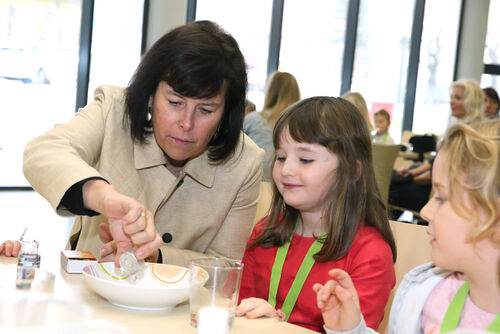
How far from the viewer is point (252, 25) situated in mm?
8680

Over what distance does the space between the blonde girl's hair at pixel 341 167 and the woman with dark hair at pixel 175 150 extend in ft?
0.54

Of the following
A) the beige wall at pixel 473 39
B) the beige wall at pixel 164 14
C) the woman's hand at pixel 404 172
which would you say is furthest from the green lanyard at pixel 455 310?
the beige wall at pixel 473 39

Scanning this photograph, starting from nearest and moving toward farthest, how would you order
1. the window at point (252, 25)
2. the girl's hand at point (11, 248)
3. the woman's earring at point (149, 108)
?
the girl's hand at point (11, 248) < the woman's earring at point (149, 108) < the window at point (252, 25)

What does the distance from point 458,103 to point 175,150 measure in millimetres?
4256

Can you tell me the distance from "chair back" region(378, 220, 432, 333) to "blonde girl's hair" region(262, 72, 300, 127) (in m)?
3.22

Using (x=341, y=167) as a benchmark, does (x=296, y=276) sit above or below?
below

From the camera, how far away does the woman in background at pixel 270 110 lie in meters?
4.78

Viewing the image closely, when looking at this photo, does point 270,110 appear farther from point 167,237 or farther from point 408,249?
point 408,249

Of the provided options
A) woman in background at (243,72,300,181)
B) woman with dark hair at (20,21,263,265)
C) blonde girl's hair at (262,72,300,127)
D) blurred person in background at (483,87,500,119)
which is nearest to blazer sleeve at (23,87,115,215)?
woman with dark hair at (20,21,263,265)

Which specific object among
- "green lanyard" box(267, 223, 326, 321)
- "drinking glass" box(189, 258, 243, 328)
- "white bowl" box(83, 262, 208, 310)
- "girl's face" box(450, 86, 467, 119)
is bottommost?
"green lanyard" box(267, 223, 326, 321)

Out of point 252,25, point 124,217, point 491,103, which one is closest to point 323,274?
point 124,217

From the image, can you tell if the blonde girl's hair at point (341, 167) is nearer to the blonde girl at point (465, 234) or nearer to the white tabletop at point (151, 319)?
the blonde girl at point (465, 234)

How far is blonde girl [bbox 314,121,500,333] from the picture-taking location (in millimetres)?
1292

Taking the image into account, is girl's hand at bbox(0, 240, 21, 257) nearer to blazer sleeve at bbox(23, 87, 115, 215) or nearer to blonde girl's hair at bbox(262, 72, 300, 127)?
blazer sleeve at bbox(23, 87, 115, 215)
